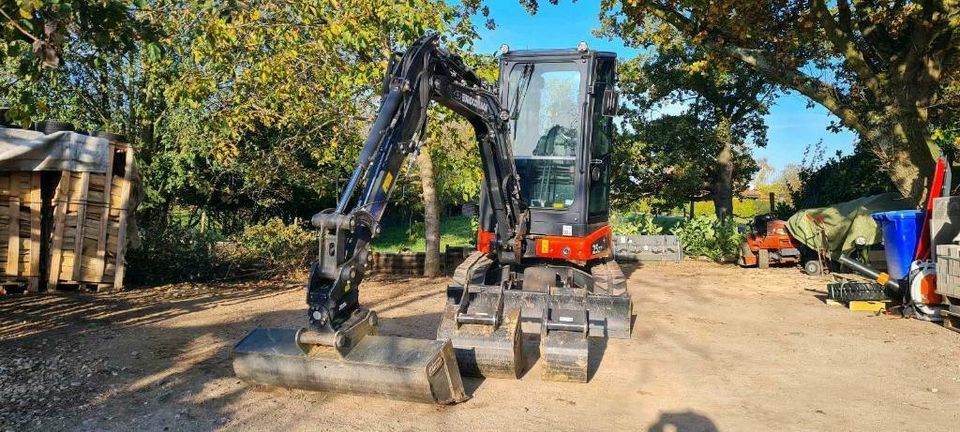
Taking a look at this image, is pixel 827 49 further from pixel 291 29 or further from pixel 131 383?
pixel 131 383

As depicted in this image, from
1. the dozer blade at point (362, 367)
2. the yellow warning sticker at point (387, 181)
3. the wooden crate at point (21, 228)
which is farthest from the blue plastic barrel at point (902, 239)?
the wooden crate at point (21, 228)

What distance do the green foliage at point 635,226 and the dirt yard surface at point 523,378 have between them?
26.9ft

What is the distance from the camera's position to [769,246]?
1460 centimetres

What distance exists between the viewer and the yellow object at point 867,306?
900 centimetres

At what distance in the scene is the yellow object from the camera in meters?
9.00

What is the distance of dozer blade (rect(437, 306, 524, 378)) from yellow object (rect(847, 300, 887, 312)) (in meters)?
6.29

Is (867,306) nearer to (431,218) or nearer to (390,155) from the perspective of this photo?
(431,218)

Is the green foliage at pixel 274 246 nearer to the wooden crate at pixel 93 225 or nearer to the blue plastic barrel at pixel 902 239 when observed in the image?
the wooden crate at pixel 93 225

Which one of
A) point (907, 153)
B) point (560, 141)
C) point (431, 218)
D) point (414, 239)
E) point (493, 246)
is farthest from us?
point (414, 239)

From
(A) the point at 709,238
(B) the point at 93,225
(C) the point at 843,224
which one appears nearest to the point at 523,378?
(B) the point at 93,225

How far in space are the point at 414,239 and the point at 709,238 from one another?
954 centimetres

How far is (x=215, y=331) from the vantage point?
708 centimetres

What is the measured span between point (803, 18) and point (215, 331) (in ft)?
36.4

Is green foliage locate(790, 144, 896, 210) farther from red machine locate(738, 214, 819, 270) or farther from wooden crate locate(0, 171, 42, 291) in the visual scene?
wooden crate locate(0, 171, 42, 291)
